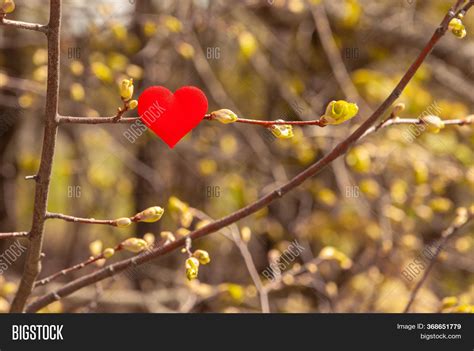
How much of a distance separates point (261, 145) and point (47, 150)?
2.70 meters

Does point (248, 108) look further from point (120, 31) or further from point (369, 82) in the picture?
point (120, 31)

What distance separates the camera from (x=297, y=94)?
146 inches

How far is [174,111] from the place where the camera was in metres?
1.13

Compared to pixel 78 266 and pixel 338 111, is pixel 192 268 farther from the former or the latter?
pixel 338 111

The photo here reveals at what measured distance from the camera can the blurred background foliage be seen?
3.28 meters

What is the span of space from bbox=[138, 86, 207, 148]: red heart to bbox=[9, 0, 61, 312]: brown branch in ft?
0.54

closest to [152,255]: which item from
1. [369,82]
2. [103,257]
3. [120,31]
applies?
[103,257]

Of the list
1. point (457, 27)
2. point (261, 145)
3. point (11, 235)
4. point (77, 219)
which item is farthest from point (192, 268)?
point (261, 145)

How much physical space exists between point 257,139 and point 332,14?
0.97m

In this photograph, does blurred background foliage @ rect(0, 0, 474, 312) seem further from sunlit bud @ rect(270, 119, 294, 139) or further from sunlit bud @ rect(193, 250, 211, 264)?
sunlit bud @ rect(270, 119, 294, 139)

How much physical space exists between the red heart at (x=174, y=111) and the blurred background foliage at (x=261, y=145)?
64.8 inches

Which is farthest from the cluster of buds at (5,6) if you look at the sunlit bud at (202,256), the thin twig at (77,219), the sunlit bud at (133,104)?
the sunlit bud at (202,256)

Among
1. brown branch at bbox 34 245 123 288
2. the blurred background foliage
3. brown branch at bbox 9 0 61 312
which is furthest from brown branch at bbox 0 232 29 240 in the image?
the blurred background foliage

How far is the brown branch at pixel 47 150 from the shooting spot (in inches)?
42.4
